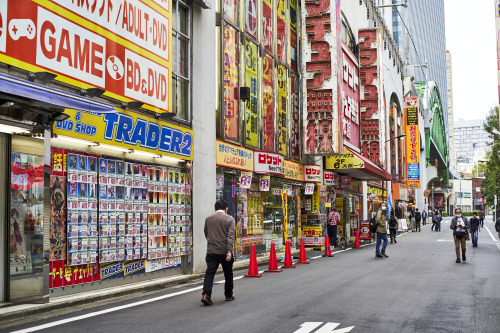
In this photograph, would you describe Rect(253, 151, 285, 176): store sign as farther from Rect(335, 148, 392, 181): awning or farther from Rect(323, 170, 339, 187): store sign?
Rect(335, 148, 392, 181): awning

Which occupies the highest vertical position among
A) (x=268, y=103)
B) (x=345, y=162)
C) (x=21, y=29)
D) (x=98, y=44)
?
(x=268, y=103)

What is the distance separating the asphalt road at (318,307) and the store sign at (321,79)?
12.3 m

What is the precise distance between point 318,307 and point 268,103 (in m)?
14.5

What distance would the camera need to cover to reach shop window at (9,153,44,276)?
33.6 ft

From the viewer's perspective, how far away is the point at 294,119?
26.7 meters

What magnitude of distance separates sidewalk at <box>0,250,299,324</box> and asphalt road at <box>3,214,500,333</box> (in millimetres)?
400

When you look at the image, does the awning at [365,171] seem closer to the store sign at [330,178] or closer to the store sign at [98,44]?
the store sign at [330,178]

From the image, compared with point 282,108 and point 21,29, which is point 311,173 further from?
point 21,29

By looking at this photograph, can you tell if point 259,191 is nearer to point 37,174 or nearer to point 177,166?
point 177,166

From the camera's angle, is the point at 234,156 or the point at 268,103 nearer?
the point at 234,156

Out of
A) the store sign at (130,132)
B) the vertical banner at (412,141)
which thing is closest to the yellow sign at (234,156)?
the store sign at (130,132)

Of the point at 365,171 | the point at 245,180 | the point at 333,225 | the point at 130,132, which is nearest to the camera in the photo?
the point at 130,132

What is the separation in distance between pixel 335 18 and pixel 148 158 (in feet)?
51.6

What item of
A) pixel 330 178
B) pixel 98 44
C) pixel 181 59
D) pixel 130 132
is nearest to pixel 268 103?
pixel 181 59
